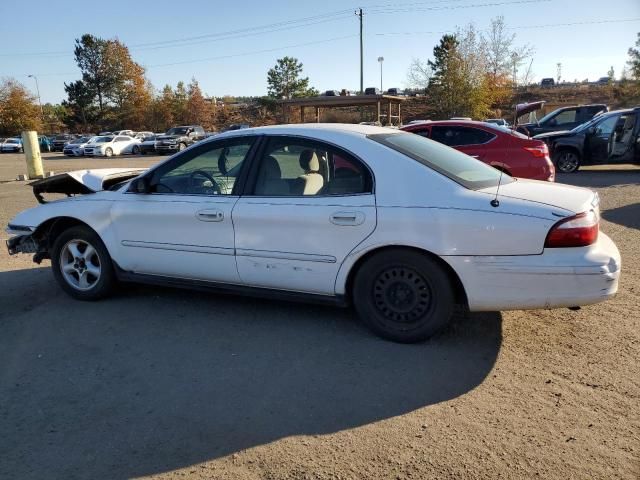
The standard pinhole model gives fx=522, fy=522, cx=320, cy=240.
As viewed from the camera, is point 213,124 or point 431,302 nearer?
point 431,302

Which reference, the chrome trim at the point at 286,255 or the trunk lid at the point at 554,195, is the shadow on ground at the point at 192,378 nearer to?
the chrome trim at the point at 286,255

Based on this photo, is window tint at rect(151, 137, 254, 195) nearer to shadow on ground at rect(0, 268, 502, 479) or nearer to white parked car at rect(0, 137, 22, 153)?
shadow on ground at rect(0, 268, 502, 479)

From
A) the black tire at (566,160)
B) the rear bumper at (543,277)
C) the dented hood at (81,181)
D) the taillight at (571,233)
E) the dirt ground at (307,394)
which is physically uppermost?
the dented hood at (81,181)

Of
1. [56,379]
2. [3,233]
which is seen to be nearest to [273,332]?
[56,379]

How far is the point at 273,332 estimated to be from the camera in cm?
411

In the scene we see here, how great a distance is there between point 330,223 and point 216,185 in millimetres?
1168

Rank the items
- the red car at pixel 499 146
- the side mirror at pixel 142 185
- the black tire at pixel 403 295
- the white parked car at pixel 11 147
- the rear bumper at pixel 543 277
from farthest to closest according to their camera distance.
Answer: the white parked car at pixel 11 147
the red car at pixel 499 146
the side mirror at pixel 142 185
the black tire at pixel 403 295
the rear bumper at pixel 543 277

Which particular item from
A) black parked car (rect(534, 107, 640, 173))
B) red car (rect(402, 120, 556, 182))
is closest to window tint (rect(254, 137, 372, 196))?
red car (rect(402, 120, 556, 182))

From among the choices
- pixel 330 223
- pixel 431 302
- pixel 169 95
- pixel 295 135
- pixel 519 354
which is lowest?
pixel 519 354

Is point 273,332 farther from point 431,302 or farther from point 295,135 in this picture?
point 295,135

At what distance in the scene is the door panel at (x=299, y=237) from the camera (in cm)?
374

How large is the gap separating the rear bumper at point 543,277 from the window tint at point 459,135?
6.19m

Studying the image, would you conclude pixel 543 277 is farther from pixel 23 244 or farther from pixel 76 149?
pixel 76 149

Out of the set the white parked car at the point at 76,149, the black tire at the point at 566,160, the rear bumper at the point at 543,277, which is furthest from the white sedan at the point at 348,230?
the white parked car at the point at 76,149
